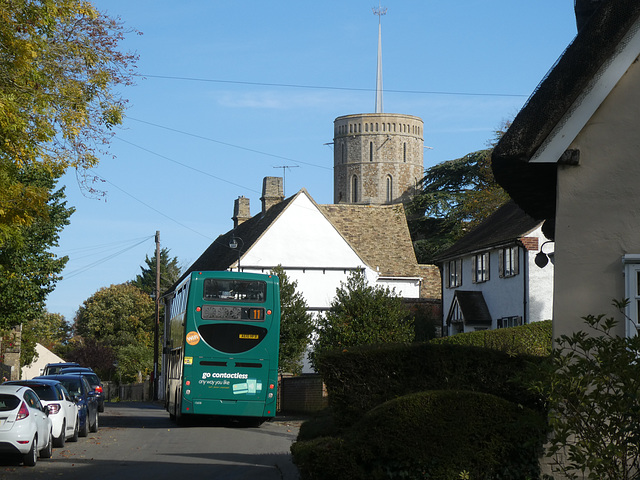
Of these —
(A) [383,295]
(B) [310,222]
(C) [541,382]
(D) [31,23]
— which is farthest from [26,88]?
(B) [310,222]

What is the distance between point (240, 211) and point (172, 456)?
55.2 meters

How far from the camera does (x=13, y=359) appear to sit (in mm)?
49062

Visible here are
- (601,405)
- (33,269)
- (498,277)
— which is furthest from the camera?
(498,277)

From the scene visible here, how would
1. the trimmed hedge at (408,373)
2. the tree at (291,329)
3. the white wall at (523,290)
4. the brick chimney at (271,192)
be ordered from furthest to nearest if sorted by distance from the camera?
the brick chimney at (271,192), the tree at (291,329), the white wall at (523,290), the trimmed hedge at (408,373)

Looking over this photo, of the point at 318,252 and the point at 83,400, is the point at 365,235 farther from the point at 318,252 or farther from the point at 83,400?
the point at 83,400

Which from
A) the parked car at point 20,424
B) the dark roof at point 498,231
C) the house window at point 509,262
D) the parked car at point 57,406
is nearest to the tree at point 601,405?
the parked car at point 20,424

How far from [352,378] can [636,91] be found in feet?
15.9

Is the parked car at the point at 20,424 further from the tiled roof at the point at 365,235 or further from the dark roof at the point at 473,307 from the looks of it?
the tiled roof at the point at 365,235

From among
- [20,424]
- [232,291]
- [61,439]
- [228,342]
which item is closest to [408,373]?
[20,424]

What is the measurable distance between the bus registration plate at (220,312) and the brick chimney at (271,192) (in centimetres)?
3977

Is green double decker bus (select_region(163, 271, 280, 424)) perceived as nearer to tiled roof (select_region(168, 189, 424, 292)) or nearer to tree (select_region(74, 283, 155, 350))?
tiled roof (select_region(168, 189, 424, 292))

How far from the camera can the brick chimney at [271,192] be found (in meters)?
67.0

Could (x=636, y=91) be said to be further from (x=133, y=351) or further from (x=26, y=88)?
(x=133, y=351)

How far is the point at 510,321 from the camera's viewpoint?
43625 millimetres
